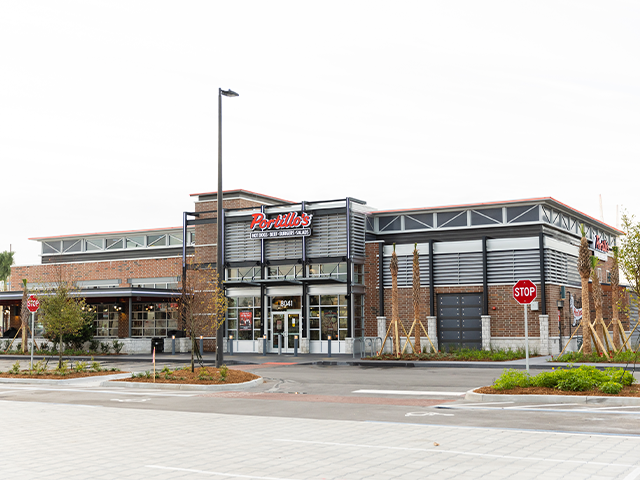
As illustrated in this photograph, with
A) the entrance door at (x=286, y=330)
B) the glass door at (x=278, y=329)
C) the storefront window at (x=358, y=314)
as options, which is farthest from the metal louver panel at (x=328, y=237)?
the glass door at (x=278, y=329)

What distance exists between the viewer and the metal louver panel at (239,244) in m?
38.5

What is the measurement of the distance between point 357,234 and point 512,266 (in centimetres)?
806

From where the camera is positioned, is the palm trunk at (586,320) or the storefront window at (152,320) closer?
the palm trunk at (586,320)

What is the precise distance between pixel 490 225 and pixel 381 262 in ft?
19.3

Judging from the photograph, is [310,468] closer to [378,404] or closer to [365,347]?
[378,404]

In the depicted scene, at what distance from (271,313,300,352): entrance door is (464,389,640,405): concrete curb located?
21.4 m

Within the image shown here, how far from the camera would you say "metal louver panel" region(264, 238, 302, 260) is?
37.3 metres

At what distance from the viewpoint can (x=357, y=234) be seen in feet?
119

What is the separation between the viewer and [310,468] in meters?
8.62

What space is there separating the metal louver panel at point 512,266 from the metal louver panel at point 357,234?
6631 mm

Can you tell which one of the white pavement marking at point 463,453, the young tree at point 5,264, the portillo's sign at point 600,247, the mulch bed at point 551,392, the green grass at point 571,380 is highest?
the young tree at point 5,264

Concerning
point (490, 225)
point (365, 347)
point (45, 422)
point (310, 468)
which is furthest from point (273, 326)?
point (310, 468)

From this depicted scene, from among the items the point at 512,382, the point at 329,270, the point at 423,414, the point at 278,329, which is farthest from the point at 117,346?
the point at 423,414

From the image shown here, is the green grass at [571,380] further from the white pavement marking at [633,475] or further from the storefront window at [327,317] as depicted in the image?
the storefront window at [327,317]
